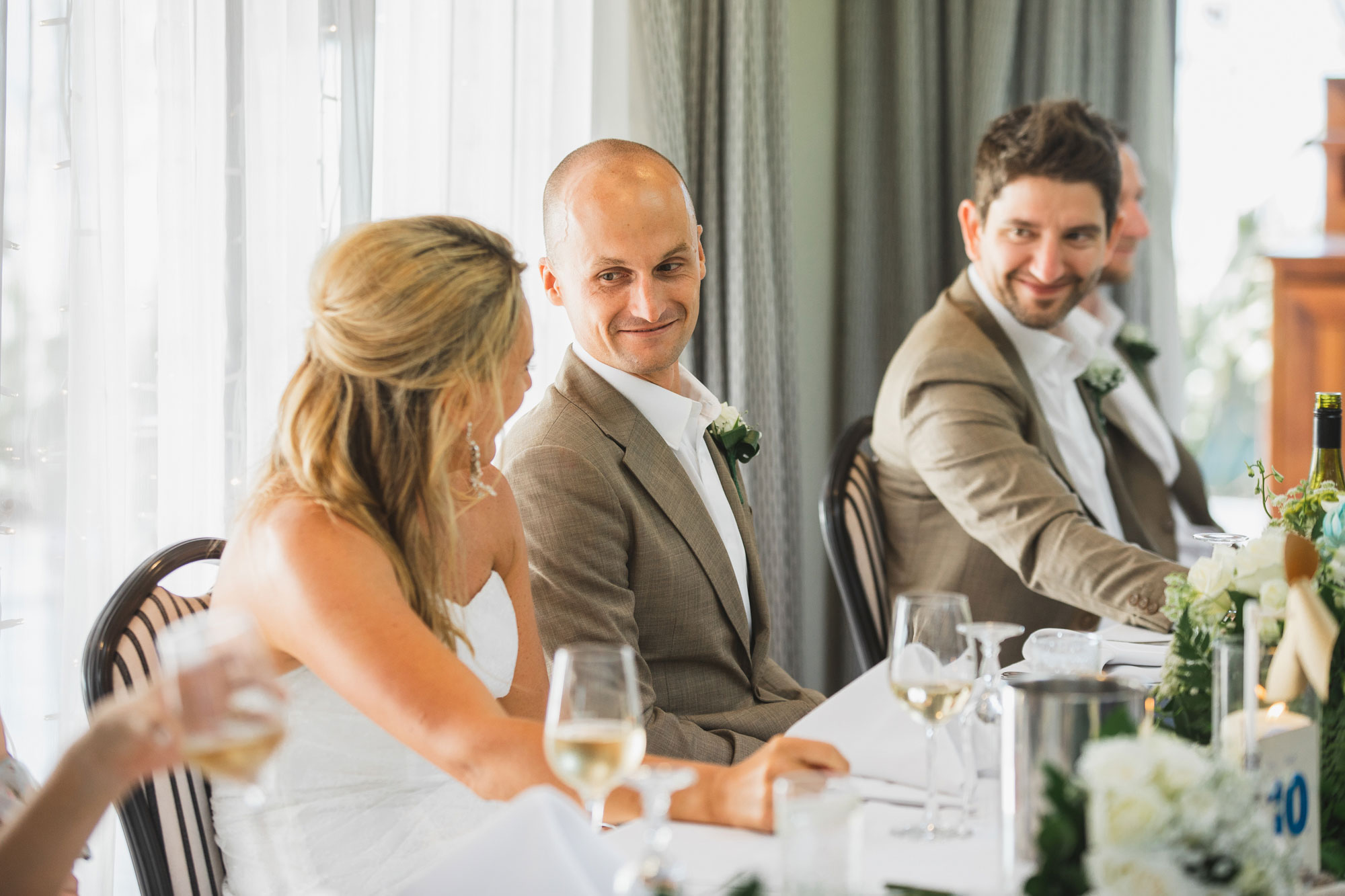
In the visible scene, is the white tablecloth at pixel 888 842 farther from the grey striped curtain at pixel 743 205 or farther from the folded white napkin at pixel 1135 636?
the grey striped curtain at pixel 743 205

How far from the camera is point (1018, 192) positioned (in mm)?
2684

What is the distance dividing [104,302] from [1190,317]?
4017 mm

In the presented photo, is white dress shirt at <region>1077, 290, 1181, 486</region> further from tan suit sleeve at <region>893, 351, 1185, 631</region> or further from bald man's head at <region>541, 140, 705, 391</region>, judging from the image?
bald man's head at <region>541, 140, 705, 391</region>

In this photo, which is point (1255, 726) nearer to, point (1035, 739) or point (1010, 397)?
point (1035, 739)

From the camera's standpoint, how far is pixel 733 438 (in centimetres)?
218

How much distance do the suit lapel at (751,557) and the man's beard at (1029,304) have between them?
0.85 metres

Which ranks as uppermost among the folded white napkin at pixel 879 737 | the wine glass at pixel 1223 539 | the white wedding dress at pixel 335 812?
the wine glass at pixel 1223 539

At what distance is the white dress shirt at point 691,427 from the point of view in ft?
6.47

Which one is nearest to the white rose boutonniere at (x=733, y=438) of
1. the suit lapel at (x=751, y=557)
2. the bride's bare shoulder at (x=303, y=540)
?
the suit lapel at (x=751, y=557)

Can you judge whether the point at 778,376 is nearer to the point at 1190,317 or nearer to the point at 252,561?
the point at 1190,317

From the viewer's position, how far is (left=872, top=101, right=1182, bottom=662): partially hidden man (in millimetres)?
2387

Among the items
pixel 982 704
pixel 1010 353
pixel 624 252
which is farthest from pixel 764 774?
pixel 1010 353

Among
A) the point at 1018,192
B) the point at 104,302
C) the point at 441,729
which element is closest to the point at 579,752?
the point at 441,729

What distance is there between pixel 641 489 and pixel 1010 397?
97 cm
